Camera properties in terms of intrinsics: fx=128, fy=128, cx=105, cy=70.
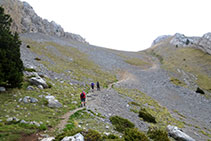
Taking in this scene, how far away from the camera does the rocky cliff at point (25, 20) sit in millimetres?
58312

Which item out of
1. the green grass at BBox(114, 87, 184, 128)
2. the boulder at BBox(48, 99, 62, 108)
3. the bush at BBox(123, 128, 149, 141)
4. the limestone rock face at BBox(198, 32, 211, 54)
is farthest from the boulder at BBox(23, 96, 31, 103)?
the limestone rock face at BBox(198, 32, 211, 54)

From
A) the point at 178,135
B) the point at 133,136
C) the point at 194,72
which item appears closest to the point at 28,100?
the point at 133,136

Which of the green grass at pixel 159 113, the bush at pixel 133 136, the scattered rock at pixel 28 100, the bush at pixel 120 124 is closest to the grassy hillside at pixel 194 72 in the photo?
the green grass at pixel 159 113

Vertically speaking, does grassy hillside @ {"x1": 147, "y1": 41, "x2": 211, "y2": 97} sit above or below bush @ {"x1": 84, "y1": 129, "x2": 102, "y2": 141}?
above

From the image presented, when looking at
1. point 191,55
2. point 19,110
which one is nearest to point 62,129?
point 19,110

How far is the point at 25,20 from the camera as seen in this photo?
68.4m

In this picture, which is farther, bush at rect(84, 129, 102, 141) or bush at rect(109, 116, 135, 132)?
bush at rect(109, 116, 135, 132)

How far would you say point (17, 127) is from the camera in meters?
8.25

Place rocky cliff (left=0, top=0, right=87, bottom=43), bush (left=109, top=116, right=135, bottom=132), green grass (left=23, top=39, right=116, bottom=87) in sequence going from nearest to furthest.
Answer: bush (left=109, top=116, right=135, bottom=132), green grass (left=23, top=39, right=116, bottom=87), rocky cliff (left=0, top=0, right=87, bottom=43)

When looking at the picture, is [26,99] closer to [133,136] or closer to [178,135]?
[133,136]

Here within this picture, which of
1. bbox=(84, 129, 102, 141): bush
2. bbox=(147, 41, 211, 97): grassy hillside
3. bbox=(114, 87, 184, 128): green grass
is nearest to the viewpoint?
bbox=(84, 129, 102, 141): bush

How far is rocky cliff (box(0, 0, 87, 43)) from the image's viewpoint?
5831 cm

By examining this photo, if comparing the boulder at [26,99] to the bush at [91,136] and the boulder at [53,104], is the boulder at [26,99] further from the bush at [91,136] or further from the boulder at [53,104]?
the bush at [91,136]

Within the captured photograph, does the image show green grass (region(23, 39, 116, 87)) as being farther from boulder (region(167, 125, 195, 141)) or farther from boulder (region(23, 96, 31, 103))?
boulder (region(167, 125, 195, 141))
